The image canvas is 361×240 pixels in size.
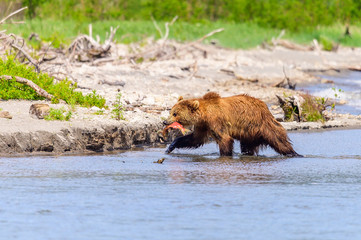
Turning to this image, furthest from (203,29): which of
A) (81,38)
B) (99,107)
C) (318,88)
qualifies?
(99,107)

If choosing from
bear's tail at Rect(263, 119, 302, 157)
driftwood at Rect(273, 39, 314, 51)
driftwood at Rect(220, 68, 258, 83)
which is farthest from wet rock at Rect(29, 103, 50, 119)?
driftwood at Rect(273, 39, 314, 51)

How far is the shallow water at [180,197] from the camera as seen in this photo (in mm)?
5172

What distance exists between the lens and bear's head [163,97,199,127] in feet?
29.8

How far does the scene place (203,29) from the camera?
3325 cm

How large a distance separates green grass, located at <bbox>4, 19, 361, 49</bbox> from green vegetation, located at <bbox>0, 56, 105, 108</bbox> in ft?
21.3

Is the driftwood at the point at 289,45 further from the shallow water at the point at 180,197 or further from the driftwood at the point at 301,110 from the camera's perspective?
the shallow water at the point at 180,197

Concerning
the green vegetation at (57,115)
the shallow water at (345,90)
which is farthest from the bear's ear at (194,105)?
the shallow water at (345,90)

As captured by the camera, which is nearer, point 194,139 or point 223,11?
point 194,139

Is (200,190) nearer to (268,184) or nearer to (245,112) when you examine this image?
(268,184)

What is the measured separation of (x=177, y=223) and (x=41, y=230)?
3.14 feet

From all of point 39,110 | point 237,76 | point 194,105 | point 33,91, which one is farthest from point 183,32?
point 194,105

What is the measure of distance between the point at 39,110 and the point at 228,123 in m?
2.44

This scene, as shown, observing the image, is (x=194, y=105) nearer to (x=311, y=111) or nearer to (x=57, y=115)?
(x=57, y=115)

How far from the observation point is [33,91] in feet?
35.7
